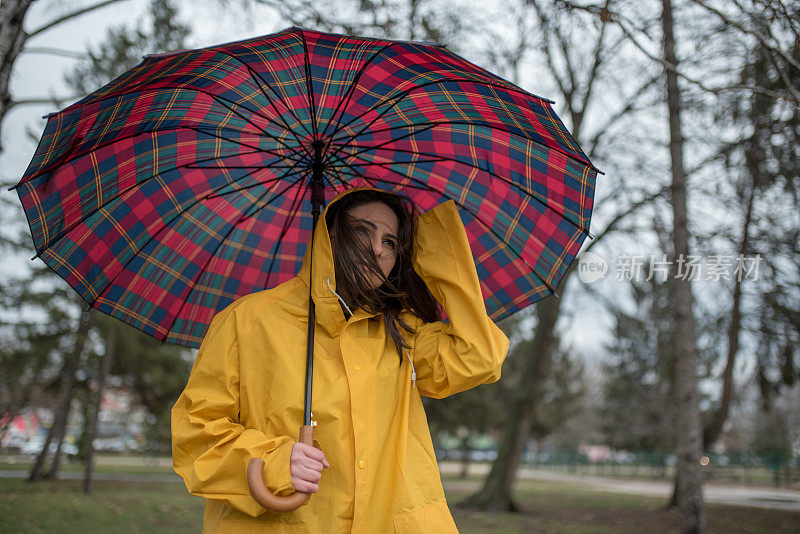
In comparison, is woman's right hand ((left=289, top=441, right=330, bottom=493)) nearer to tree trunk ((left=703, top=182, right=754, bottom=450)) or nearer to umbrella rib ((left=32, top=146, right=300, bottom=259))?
umbrella rib ((left=32, top=146, right=300, bottom=259))

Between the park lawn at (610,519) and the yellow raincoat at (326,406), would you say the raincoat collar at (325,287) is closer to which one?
the yellow raincoat at (326,406)

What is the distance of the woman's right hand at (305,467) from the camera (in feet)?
6.00

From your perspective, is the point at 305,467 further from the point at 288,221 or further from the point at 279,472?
the point at 288,221

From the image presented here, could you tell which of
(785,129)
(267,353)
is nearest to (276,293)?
(267,353)

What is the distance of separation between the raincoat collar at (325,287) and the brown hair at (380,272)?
0.07 metres

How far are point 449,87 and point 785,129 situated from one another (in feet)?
26.4

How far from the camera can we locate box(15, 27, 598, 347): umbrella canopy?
2.22 metres

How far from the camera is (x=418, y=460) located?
82.8 inches

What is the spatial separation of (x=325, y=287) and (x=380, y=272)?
9.8 inches

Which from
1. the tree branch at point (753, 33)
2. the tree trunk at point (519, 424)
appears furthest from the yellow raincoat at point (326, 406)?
the tree trunk at point (519, 424)

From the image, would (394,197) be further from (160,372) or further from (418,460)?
(160,372)

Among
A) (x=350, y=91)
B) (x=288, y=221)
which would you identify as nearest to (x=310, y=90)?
(x=350, y=91)

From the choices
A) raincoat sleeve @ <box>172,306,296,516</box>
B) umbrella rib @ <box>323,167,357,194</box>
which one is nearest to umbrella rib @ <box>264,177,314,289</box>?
umbrella rib @ <box>323,167,357,194</box>

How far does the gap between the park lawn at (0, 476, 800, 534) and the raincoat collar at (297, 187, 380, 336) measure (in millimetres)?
6022
